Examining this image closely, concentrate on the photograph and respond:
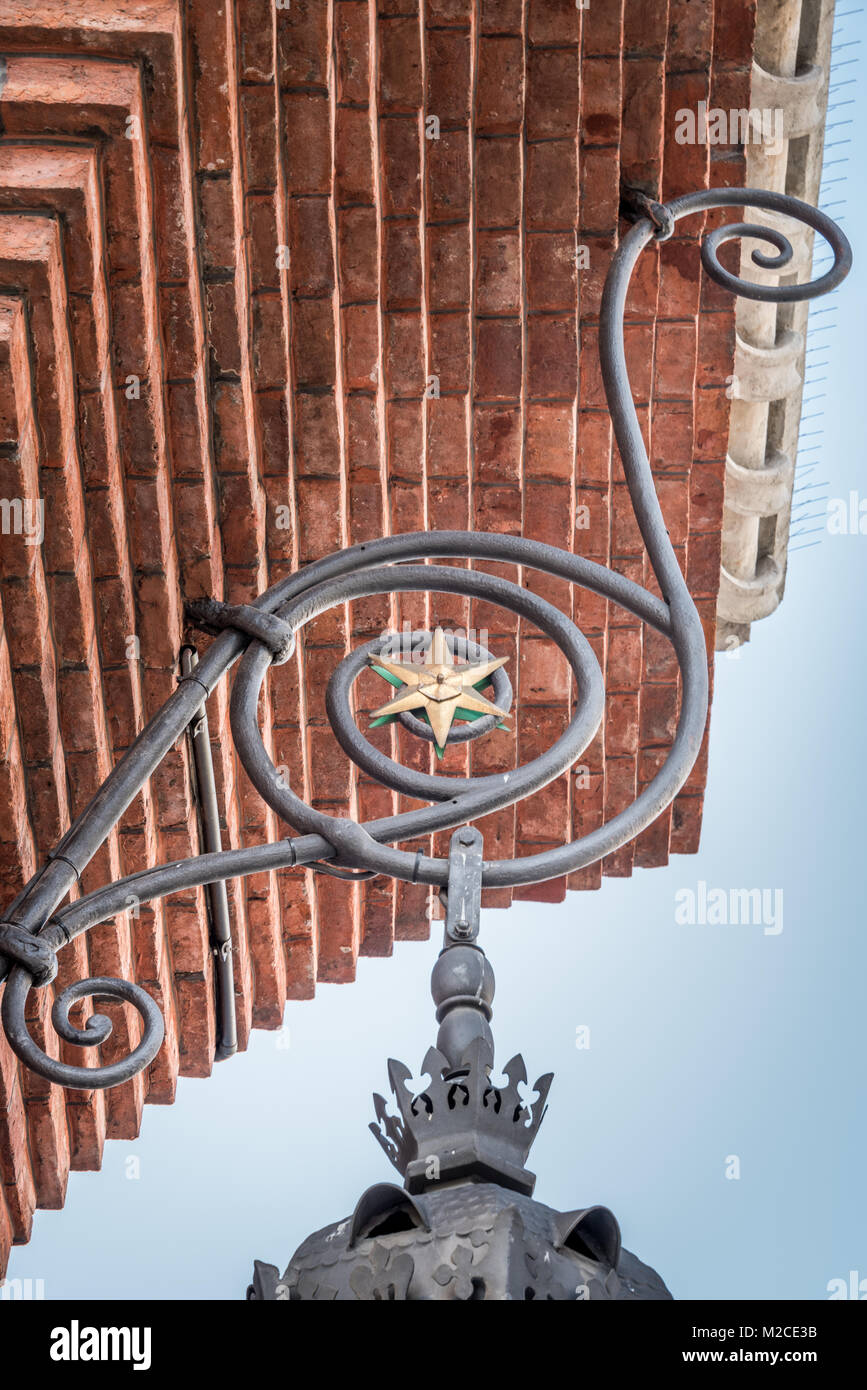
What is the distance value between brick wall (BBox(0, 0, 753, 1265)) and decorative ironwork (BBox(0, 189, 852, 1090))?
369 millimetres

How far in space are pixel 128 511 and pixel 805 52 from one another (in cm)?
217

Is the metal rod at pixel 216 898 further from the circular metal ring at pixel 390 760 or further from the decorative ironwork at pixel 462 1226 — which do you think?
the decorative ironwork at pixel 462 1226

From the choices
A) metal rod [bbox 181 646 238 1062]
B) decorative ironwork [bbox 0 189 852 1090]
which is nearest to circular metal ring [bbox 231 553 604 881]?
decorative ironwork [bbox 0 189 852 1090]

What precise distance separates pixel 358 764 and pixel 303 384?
1138 millimetres

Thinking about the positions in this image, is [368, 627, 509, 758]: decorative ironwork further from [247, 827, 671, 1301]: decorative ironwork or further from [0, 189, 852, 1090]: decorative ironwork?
[247, 827, 671, 1301]: decorative ironwork

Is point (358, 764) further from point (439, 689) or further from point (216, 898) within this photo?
point (216, 898)

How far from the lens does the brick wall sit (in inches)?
112

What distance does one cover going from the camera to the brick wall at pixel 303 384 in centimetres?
285

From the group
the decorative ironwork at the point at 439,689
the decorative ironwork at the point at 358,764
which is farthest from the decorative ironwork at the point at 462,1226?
the decorative ironwork at the point at 439,689

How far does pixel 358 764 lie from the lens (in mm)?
2518

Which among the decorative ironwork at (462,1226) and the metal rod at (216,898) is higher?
the metal rod at (216,898)

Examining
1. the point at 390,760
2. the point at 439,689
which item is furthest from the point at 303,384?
the point at 390,760

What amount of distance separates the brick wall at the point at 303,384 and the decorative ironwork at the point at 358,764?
1.21 feet
